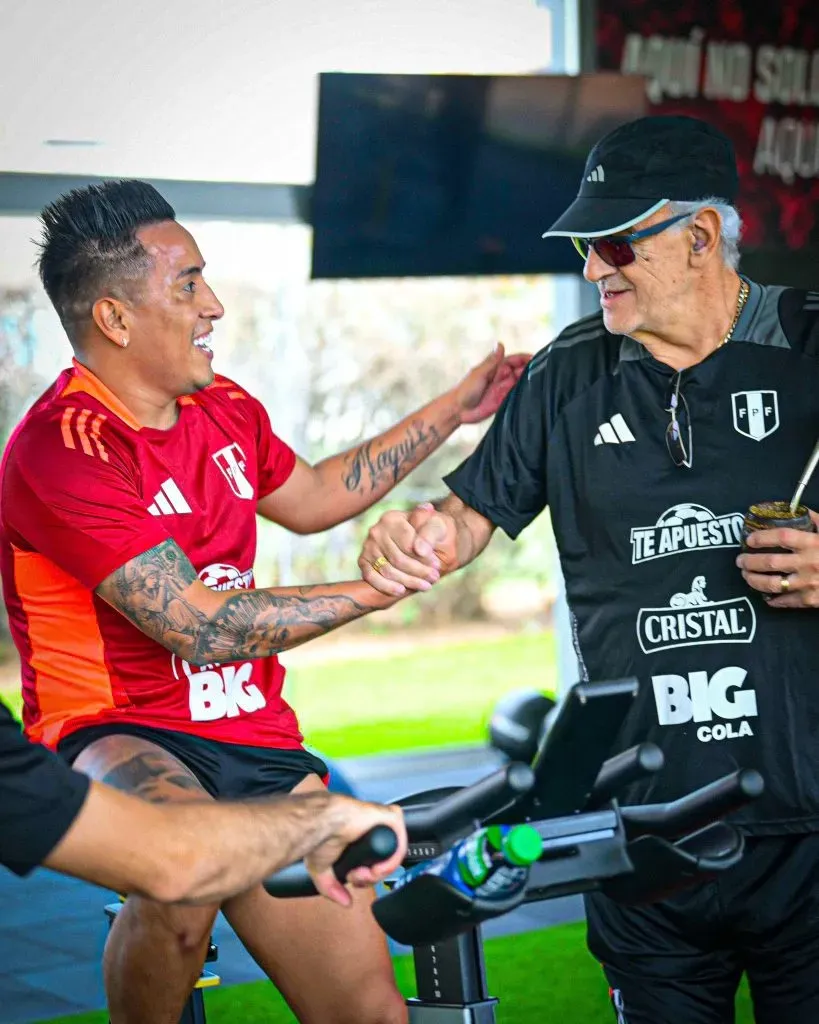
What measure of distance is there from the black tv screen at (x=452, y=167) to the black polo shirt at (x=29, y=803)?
11.3 ft

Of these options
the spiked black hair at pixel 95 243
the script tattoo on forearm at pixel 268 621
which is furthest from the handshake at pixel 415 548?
the spiked black hair at pixel 95 243

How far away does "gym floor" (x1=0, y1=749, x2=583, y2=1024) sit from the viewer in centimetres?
417

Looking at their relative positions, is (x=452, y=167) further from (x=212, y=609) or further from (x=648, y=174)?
(x=212, y=609)

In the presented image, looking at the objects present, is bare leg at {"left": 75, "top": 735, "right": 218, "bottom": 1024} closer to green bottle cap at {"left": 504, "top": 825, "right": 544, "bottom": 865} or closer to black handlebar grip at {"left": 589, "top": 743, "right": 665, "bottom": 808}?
black handlebar grip at {"left": 589, "top": 743, "right": 665, "bottom": 808}

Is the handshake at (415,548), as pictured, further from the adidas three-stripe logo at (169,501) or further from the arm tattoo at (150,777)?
the arm tattoo at (150,777)

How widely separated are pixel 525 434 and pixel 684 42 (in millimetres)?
3594

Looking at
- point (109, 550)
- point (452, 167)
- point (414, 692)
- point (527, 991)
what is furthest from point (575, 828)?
point (414, 692)

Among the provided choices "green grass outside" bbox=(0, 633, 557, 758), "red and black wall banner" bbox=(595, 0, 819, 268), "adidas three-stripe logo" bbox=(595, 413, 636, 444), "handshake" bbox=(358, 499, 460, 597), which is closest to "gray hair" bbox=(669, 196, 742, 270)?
"adidas three-stripe logo" bbox=(595, 413, 636, 444)

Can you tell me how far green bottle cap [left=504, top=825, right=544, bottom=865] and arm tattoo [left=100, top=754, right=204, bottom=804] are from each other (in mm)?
1021

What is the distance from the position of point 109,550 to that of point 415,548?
0.58 m

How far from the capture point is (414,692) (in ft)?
33.6

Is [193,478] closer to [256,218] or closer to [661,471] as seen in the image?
[661,471]

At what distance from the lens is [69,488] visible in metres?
2.77

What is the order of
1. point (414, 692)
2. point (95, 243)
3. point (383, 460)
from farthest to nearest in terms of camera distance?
1. point (414, 692)
2. point (383, 460)
3. point (95, 243)
